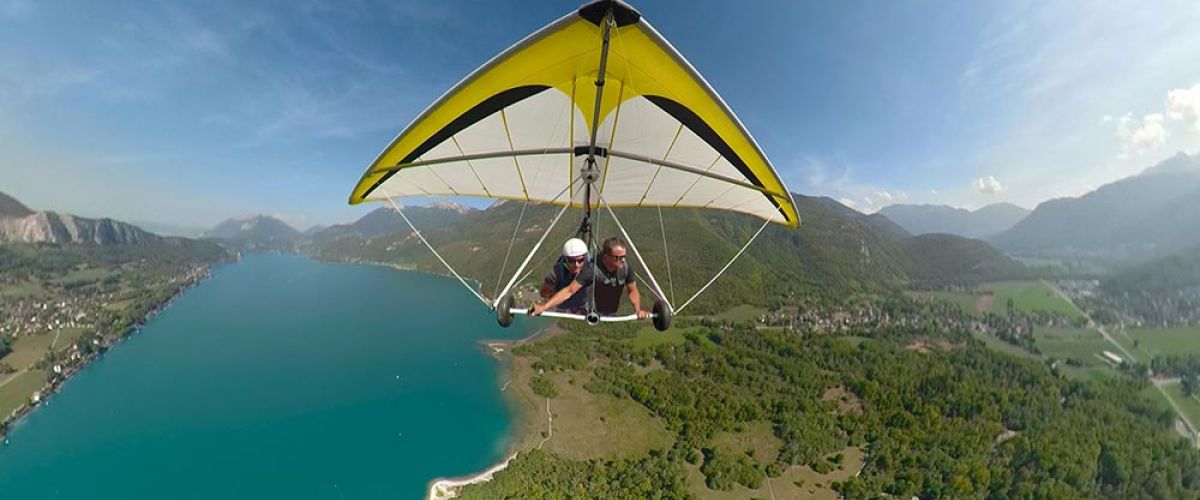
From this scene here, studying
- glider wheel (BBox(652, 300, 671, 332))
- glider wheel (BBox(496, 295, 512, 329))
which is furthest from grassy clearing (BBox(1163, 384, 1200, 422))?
glider wheel (BBox(496, 295, 512, 329))

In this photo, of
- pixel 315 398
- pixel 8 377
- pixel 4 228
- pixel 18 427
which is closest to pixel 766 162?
pixel 315 398

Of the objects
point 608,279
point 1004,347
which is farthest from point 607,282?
point 1004,347

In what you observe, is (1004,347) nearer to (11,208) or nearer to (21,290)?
(21,290)

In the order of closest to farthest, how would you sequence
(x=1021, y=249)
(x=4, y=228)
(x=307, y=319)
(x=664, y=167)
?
(x=664, y=167), (x=307, y=319), (x=4, y=228), (x=1021, y=249)

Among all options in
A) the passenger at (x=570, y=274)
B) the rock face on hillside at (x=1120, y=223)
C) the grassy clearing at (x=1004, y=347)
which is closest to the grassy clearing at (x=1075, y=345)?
the grassy clearing at (x=1004, y=347)

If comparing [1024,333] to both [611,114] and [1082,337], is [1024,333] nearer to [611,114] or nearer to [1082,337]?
[1082,337]

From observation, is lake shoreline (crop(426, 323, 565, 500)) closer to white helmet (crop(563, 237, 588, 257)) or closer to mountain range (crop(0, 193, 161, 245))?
white helmet (crop(563, 237, 588, 257))

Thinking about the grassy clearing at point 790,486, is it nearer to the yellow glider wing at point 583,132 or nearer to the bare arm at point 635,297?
the bare arm at point 635,297

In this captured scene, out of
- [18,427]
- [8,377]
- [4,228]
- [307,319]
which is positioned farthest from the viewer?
[4,228]
